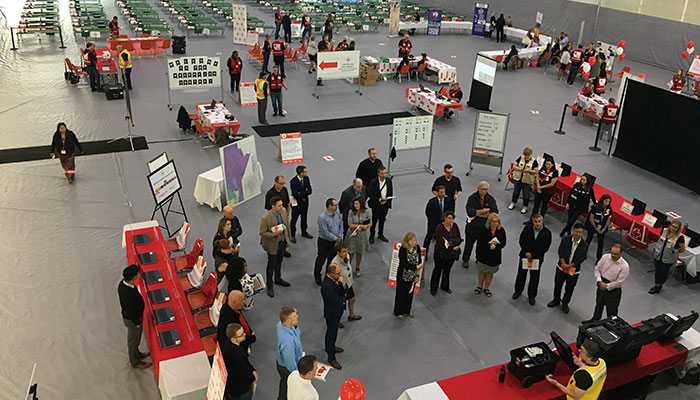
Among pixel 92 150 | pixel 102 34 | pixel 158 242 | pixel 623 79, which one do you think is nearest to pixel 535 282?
pixel 158 242

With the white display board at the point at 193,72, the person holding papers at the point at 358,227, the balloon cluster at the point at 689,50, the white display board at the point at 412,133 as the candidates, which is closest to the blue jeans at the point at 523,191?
the white display board at the point at 412,133

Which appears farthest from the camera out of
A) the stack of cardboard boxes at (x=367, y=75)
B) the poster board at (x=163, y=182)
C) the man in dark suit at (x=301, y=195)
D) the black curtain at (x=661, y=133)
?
the stack of cardboard boxes at (x=367, y=75)

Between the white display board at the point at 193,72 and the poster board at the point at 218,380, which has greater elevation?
the white display board at the point at 193,72

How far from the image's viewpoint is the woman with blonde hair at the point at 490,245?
8.89 meters

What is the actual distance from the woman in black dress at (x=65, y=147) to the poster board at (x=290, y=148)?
170 inches

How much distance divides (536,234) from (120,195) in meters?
8.14

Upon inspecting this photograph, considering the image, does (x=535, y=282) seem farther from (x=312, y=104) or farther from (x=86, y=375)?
(x=312, y=104)

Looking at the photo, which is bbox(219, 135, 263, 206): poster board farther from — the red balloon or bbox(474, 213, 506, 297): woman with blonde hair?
the red balloon

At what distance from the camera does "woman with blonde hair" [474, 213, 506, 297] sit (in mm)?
8893

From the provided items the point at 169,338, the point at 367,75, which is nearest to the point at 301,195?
the point at 169,338

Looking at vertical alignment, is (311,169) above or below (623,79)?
below

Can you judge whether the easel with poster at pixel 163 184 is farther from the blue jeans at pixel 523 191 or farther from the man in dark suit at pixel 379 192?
the blue jeans at pixel 523 191

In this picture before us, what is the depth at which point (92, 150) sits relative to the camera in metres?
14.1

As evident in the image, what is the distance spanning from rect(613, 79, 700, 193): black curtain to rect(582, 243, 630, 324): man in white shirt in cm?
661
